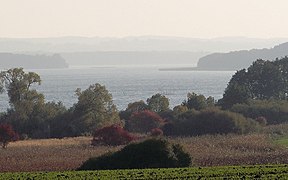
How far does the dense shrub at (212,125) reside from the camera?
224 ft

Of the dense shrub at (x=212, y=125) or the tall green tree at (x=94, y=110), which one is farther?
the tall green tree at (x=94, y=110)

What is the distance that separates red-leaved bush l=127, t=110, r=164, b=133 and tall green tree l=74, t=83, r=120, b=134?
8.06 feet

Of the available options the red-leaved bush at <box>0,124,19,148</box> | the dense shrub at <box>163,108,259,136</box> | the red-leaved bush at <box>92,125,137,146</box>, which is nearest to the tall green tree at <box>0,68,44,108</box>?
the dense shrub at <box>163,108,259,136</box>

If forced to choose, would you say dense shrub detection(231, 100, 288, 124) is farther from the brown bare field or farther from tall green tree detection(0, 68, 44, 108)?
tall green tree detection(0, 68, 44, 108)

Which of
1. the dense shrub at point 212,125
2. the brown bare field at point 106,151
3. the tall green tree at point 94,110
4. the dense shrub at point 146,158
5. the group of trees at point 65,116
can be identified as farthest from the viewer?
the group of trees at point 65,116

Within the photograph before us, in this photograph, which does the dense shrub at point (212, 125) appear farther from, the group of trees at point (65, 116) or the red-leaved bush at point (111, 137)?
the group of trees at point (65, 116)

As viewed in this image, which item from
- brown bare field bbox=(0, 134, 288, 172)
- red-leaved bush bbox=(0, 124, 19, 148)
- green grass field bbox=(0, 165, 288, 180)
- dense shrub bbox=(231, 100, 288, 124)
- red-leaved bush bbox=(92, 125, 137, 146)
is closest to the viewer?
green grass field bbox=(0, 165, 288, 180)

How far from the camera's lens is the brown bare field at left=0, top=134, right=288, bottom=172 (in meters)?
42.2

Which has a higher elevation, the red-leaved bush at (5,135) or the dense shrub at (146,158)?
the dense shrub at (146,158)

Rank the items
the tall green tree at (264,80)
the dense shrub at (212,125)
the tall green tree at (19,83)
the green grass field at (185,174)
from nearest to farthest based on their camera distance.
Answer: the green grass field at (185,174) → the dense shrub at (212,125) → the tall green tree at (19,83) → the tall green tree at (264,80)

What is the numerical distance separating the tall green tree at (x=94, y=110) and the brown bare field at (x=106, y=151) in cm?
1239

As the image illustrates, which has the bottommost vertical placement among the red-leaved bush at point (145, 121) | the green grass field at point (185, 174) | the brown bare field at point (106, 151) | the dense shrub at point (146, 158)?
the red-leaved bush at point (145, 121)

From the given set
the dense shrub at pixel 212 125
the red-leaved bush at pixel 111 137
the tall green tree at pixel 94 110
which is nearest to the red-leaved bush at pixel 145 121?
the tall green tree at pixel 94 110

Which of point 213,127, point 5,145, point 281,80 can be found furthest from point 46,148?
point 281,80
